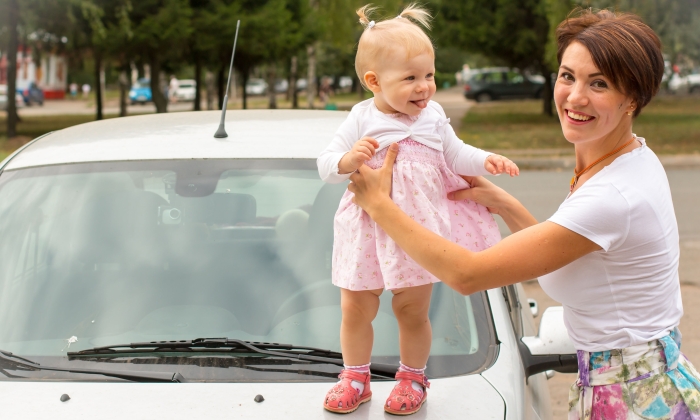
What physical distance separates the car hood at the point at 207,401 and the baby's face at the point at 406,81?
29.0 inches

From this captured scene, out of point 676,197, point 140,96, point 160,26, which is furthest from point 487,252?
point 140,96

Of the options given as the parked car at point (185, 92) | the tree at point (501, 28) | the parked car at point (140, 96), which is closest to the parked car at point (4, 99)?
the parked car at point (140, 96)

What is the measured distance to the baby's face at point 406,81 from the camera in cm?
219

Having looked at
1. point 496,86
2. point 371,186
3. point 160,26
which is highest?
point 371,186

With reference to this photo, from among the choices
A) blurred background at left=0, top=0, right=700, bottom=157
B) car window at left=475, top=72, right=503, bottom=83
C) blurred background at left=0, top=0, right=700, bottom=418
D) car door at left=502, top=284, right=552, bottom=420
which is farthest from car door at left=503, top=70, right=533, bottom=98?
car door at left=502, top=284, right=552, bottom=420

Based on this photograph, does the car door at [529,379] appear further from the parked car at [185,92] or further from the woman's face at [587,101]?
the parked car at [185,92]

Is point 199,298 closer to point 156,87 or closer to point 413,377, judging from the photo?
point 413,377

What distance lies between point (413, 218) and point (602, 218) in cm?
53

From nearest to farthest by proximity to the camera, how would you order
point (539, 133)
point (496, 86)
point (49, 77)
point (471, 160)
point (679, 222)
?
point (471, 160), point (679, 222), point (539, 133), point (496, 86), point (49, 77)

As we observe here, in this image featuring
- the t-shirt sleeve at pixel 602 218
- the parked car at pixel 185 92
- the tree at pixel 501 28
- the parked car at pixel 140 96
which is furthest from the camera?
the parked car at pixel 185 92

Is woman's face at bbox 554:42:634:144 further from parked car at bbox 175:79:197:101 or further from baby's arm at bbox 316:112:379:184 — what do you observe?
parked car at bbox 175:79:197:101

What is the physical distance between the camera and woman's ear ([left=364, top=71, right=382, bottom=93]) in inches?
89.0

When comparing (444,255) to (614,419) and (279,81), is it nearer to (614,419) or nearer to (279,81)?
(614,419)

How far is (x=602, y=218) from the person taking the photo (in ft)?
5.91
